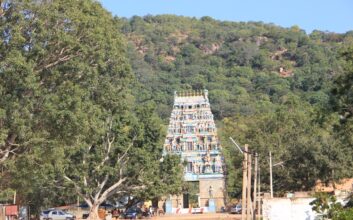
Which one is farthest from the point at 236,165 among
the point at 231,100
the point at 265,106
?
the point at 231,100

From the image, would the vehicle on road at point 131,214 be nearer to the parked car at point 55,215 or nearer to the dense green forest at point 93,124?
the dense green forest at point 93,124

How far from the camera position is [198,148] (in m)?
87.4

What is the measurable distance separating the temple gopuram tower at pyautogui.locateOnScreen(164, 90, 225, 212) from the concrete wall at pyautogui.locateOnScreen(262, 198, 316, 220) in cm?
Result: 4045

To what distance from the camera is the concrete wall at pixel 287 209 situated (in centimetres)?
4478

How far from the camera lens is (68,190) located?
60.0m

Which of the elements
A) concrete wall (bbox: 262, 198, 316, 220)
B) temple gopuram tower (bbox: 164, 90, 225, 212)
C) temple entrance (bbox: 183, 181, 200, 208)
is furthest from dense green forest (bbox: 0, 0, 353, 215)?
temple entrance (bbox: 183, 181, 200, 208)

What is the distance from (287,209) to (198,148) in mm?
42754

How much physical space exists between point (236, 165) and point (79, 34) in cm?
4118

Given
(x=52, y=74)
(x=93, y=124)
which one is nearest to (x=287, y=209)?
(x=93, y=124)

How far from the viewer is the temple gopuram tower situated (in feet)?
284

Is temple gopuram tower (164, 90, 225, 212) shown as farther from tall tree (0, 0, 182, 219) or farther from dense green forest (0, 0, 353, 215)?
tall tree (0, 0, 182, 219)

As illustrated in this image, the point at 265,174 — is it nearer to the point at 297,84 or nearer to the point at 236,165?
the point at 236,165

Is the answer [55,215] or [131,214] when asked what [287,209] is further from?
[55,215]

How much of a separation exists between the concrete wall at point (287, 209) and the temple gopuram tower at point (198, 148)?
40.4 metres
